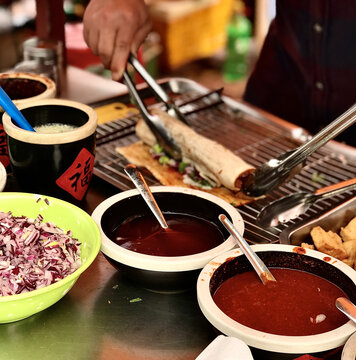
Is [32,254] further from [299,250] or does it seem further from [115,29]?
[115,29]

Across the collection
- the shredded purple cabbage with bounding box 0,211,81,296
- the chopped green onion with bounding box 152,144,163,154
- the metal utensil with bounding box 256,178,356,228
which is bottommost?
the chopped green onion with bounding box 152,144,163,154

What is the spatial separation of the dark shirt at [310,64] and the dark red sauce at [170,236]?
134cm

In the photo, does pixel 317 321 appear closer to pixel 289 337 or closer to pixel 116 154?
pixel 289 337

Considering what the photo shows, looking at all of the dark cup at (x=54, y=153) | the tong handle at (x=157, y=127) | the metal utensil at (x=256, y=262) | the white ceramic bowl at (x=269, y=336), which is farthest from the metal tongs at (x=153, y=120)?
the white ceramic bowl at (x=269, y=336)

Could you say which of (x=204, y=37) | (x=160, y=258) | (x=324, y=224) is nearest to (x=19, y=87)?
(x=160, y=258)

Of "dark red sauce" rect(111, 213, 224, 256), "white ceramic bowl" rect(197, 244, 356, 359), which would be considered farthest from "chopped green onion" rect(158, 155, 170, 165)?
"white ceramic bowl" rect(197, 244, 356, 359)

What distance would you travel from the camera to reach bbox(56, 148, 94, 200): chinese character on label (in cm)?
168

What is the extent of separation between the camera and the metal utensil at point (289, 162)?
1.75 meters

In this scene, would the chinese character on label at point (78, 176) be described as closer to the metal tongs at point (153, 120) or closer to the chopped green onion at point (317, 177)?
the metal tongs at point (153, 120)

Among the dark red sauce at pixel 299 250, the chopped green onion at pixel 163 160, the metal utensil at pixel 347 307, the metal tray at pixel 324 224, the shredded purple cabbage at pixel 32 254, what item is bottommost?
the chopped green onion at pixel 163 160

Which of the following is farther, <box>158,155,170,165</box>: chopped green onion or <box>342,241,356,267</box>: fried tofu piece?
<box>158,155,170,165</box>: chopped green onion

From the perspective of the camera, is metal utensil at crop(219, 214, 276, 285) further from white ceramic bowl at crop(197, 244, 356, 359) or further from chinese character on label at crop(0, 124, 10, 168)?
chinese character on label at crop(0, 124, 10, 168)

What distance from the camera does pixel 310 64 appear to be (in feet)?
9.13

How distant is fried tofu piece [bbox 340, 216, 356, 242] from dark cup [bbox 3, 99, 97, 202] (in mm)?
724
